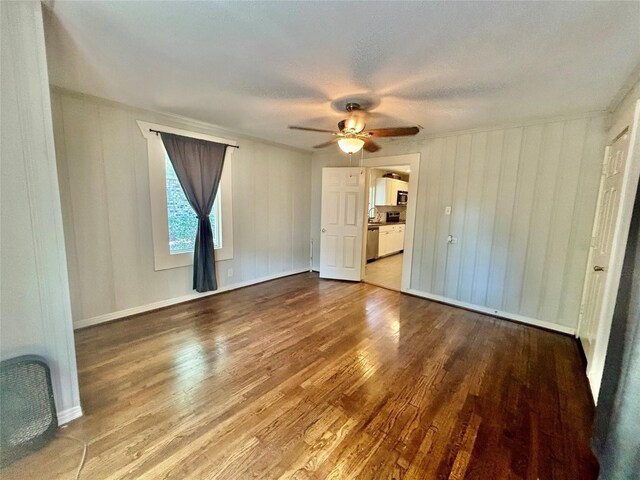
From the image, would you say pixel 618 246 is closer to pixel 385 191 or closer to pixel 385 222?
pixel 385 191

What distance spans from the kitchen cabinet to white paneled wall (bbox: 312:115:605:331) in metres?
2.61

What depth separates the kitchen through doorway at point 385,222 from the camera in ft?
20.3

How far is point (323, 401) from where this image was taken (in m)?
1.94

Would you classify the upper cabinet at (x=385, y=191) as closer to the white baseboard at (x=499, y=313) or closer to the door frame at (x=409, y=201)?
the door frame at (x=409, y=201)

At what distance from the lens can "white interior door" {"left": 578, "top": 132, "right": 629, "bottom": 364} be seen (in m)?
2.13

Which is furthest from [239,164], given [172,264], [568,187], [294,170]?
[568,187]

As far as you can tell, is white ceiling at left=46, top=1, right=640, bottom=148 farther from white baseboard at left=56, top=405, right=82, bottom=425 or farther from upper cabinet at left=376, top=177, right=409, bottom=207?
upper cabinet at left=376, top=177, right=409, bottom=207

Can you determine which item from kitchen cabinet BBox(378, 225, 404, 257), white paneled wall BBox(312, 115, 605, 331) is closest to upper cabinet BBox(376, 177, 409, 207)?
kitchen cabinet BBox(378, 225, 404, 257)

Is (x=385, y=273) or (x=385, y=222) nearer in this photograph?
(x=385, y=273)

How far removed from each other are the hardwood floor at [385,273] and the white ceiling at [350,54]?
2.84m

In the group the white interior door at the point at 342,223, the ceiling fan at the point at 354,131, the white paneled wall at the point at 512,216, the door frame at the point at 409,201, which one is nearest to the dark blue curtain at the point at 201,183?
the ceiling fan at the point at 354,131

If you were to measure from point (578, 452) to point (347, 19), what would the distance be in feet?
9.24

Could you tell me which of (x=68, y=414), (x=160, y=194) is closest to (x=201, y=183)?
(x=160, y=194)

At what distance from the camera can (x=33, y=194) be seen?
148cm
